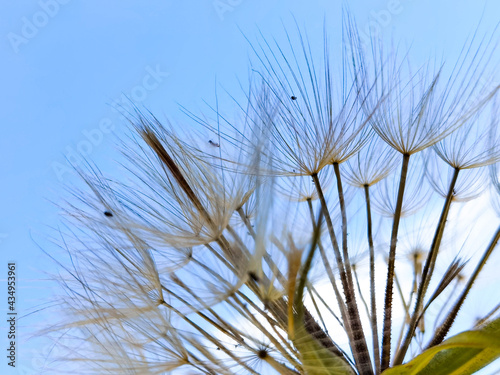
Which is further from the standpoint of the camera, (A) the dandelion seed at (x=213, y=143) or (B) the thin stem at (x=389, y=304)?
(A) the dandelion seed at (x=213, y=143)

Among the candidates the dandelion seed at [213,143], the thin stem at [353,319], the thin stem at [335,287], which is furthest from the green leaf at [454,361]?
the dandelion seed at [213,143]

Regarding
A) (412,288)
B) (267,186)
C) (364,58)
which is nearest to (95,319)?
(267,186)

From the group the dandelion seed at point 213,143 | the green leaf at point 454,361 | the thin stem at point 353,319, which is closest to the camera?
the green leaf at point 454,361

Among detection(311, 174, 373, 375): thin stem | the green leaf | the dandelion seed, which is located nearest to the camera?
the green leaf

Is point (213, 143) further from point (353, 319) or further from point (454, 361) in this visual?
point (454, 361)

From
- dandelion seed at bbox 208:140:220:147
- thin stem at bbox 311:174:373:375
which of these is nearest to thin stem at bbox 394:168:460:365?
thin stem at bbox 311:174:373:375

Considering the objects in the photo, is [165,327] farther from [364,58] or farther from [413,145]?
[364,58]

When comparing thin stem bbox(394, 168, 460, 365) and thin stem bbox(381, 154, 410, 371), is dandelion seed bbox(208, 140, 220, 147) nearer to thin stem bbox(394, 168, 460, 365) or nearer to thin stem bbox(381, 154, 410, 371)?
thin stem bbox(381, 154, 410, 371)

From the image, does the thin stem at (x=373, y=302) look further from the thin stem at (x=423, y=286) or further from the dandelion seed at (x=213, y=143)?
the dandelion seed at (x=213, y=143)

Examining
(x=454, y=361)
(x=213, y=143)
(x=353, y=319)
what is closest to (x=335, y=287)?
(x=353, y=319)
